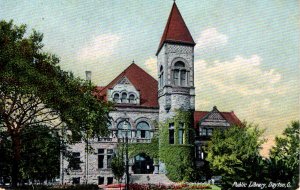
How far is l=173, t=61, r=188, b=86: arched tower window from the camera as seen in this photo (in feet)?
96.6

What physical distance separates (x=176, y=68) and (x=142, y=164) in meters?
7.86

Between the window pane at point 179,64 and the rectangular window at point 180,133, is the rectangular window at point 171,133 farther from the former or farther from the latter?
the window pane at point 179,64

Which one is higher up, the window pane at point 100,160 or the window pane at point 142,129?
the window pane at point 142,129

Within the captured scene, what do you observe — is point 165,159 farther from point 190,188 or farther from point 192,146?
point 190,188

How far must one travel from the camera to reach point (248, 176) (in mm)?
13766

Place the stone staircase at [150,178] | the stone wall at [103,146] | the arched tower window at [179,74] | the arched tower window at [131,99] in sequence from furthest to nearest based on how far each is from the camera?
the arched tower window at [131,99] < the stone wall at [103,146] < the arched tower window at [179,74] < the stone staircase at [150,178]

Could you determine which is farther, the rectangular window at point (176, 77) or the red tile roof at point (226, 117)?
the red tile roof at point (226, 117)

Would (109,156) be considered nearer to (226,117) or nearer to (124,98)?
(124,98)

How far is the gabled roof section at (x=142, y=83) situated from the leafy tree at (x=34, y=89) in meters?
10.5

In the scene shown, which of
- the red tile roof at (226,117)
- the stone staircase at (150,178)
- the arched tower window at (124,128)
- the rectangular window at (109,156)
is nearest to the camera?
the stone staircase at (150,178)

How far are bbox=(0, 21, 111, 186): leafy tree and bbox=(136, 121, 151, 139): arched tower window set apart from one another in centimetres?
1011

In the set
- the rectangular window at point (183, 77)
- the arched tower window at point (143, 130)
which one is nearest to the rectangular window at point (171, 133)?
the arched tower window at point (143, 130)

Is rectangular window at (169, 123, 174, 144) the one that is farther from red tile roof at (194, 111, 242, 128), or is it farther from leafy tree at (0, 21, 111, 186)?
leafy tree at (0, 21, 111, 186)

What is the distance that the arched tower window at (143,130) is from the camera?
3062 centimetres
